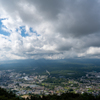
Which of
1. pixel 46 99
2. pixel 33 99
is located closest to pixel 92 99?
pixel 46 99

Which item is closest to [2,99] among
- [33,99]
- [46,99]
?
[33,99]

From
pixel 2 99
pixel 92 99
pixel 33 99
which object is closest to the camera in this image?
pixel 2 99

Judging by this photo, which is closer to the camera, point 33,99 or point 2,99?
point 2,99

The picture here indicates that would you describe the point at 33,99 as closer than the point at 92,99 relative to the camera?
No

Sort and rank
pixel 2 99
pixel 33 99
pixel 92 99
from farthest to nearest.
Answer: pixel 33 99 → pixel 92 99 → pixel 2 99

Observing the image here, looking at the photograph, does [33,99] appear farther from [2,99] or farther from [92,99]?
[92,99]

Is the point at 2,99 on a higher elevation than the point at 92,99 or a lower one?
higher

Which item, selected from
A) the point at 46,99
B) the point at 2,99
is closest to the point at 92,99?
the point at 46,99

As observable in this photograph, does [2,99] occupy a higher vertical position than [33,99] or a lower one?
higher

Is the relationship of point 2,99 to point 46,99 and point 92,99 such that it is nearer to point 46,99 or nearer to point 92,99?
point 46,99
